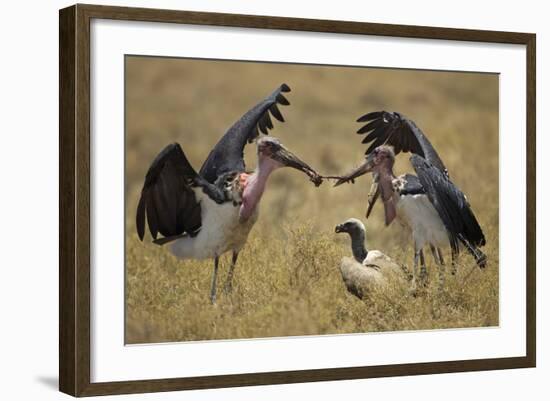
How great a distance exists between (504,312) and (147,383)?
196 centimetres

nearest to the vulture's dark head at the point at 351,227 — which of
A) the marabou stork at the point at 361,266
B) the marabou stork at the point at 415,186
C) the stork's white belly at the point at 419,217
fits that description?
the marabou stork at the point at 361,266

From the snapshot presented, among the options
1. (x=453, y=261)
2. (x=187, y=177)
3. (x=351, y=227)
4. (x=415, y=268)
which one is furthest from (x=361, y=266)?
(x=187, y=177)

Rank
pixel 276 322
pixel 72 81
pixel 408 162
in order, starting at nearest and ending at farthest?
pixel 72 81, pixel 276 322, pixel 408 162

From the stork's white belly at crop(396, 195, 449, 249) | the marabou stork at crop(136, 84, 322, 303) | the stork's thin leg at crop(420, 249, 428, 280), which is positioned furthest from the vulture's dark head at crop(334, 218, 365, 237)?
the marabou stork at crop(136, 84, 322, 303)

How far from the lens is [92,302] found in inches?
223

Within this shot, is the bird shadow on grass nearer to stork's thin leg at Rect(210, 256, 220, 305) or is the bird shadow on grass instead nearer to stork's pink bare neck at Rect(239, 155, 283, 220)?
stork's thin leg at Rect(210, 256, 220, 305)

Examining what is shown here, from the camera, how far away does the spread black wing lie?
6.55 metres

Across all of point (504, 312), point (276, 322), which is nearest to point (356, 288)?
point (276, 322)

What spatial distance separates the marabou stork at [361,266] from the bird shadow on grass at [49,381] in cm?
143

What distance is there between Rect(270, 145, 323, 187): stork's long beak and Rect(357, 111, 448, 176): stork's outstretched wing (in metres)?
0.34

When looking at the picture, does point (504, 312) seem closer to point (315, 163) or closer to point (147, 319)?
point (315, 163)

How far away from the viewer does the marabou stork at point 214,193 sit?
5.98 meters

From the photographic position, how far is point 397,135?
6531 mm

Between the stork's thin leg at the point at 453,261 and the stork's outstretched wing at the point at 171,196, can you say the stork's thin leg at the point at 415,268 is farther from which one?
the stork's outstretched wing at the point at 171,196
